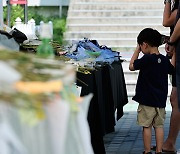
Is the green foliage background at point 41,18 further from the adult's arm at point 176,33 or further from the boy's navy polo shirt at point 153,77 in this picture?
the adult's arm at point 176,33

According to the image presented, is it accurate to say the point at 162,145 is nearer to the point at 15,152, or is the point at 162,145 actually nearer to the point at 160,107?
the point at 160,107

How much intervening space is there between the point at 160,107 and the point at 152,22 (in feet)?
30.0

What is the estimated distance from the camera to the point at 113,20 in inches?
592

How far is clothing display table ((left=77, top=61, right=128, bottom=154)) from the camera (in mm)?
5277

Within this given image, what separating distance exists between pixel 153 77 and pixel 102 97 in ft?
1.77

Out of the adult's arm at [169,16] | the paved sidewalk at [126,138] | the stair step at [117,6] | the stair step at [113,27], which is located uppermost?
the adult's arm at [169,16]

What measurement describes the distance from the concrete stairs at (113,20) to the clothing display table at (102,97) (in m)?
5.93

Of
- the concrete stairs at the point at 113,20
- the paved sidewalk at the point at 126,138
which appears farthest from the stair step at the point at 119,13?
the paved sidewalk at the point at 126,138

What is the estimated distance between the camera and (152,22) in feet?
48.5

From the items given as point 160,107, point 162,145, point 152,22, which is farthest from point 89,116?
point 152,22

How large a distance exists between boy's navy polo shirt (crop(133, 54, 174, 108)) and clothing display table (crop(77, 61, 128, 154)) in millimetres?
404

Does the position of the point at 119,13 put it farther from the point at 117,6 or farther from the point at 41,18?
the point at 41,18

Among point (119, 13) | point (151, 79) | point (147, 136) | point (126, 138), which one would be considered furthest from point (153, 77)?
point (119, 13)

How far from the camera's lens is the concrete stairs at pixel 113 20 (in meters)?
14.0
